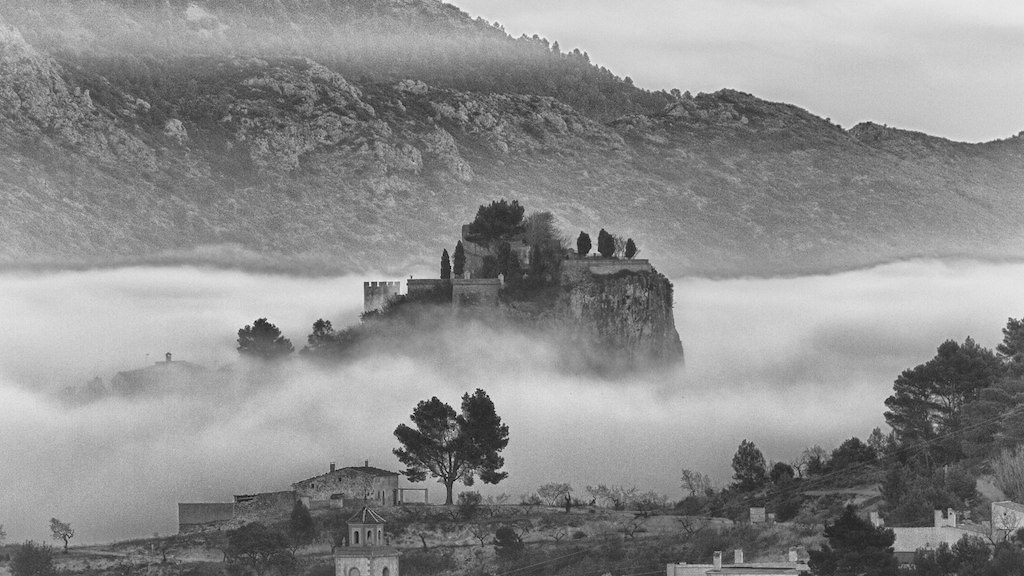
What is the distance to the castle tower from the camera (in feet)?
395

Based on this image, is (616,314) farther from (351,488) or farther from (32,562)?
(32,562)

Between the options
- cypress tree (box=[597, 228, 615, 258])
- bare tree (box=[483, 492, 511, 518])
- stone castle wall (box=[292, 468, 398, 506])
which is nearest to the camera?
bare tree (box=[483, 492, 511, 518])

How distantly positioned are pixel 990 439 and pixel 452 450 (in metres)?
21.4

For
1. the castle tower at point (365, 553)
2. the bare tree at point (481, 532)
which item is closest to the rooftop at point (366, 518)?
the castle tower at point (365, 553)

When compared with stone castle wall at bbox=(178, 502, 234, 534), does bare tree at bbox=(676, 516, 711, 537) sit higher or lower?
lower

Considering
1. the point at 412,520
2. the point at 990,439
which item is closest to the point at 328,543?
the point at 412,520

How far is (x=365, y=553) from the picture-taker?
12038 centimetres

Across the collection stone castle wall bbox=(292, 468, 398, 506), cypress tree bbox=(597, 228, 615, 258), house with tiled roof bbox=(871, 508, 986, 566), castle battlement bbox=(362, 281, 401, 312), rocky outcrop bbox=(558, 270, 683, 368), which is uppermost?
cypress tree bbox=(597, 228, 615, 258)

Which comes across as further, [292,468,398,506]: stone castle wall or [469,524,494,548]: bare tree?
[292,468,398,506]: stone castle wall

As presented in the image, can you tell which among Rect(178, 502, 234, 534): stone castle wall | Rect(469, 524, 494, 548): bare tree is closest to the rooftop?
Rect(469, 524, 494, 548): bare tree

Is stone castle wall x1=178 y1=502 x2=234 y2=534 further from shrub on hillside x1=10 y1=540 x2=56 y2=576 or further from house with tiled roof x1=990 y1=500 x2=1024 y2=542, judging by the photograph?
house with tiled roof x1=990 y1=500 x2=1024 y2=542

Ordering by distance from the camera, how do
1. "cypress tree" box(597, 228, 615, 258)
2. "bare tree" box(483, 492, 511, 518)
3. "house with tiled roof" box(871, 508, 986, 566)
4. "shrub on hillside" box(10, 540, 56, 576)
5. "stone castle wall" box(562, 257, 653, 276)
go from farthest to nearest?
"cypress tree" box(597, 228, 615, 258), "stone castle wall" box(562, 257, 653, 276), "bare tree" box(483, 492, 511, 518), "shrub on hillside" box(10, 540, 56, 576), "house with tiled roof" box(871, 508, 986, 566)

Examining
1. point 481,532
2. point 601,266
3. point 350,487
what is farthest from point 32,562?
point 601,266

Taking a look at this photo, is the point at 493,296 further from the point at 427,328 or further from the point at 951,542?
the point at 951,542
